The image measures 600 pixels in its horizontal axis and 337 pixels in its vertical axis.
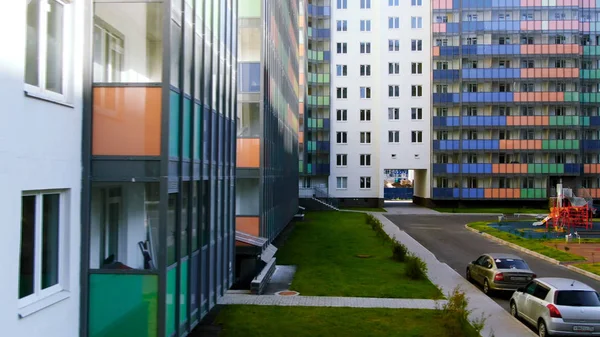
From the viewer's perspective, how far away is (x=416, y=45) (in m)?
67.5

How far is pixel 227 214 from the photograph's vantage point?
13859 mm

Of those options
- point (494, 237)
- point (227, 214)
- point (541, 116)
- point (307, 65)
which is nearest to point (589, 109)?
point (541, 116)

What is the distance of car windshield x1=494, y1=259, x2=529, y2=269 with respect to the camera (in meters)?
19.1

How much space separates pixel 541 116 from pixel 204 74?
6202 centimetres

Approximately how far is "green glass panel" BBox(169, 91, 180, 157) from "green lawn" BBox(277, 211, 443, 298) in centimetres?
1033

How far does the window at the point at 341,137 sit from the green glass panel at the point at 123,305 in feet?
199

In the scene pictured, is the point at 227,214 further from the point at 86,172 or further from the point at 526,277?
the point at 526,277

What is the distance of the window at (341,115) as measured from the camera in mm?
68250

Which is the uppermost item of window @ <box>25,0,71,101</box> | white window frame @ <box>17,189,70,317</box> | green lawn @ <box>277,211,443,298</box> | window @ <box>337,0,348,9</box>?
window @ <box>337,0,348,9</box>

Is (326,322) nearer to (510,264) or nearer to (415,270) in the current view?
(415,270)

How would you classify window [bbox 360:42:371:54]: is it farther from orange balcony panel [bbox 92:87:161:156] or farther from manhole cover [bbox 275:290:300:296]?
orange balcony panel [bbox 92:87:161:156]

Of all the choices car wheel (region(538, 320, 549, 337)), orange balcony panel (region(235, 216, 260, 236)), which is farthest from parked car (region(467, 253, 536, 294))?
orange balcony panel (region(235, 216, 260, 236))

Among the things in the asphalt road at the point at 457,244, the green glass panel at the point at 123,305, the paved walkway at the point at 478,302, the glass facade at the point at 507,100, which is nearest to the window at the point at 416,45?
the glass facade at the point at 507,100

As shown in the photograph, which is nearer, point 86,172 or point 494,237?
point 86,172
